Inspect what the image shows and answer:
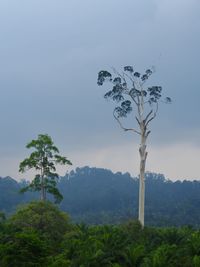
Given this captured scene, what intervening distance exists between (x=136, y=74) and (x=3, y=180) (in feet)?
365

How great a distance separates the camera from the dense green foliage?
21.5 m

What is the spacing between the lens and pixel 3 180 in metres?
140

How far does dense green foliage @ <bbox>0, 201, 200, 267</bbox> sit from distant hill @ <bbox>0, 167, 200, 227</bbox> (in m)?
71.3

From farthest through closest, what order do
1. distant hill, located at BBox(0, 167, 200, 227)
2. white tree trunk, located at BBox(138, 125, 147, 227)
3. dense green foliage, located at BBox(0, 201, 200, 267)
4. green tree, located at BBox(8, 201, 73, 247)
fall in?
distant hill, located at BBox(0, 167, 200, 227) → white tree trunk, located at BBox(138, 125, 147, 227) → green tree, located at BBox(8, 201, 73, 247) → dense green foliage, located at BBox(0, 201, 200, 267)

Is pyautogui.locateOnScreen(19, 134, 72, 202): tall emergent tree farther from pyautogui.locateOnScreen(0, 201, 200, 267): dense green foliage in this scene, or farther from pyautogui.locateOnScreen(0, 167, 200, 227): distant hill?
pyautogui.locateOnScreen(0, 167, 200, 227): distant hill

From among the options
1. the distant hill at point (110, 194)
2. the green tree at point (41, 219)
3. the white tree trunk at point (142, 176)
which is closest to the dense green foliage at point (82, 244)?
the green tree at point (41, 219)

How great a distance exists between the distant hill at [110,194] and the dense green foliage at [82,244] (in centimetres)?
7130

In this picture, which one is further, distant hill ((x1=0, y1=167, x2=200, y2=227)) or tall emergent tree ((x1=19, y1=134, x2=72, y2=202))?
distant hill ((x1=0, y1=167, x2=200, y2=227))

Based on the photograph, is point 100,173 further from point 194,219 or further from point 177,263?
point 177,263

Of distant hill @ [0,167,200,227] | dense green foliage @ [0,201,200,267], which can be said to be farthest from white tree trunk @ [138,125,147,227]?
distant hill @ [0,167,200,227]

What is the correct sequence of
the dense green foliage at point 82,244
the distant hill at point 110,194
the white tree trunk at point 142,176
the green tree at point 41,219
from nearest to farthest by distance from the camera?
the dense green foliage at point 82,244, the green tree at point 41,219, the white tree trunk at point 142,176, the distant hill at point 110,194

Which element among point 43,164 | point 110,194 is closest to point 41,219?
point 43,164

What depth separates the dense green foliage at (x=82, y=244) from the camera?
846 inches

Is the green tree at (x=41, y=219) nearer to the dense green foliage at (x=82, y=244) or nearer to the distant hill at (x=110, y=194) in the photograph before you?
the dense green foliage at (x=82, y=244)
